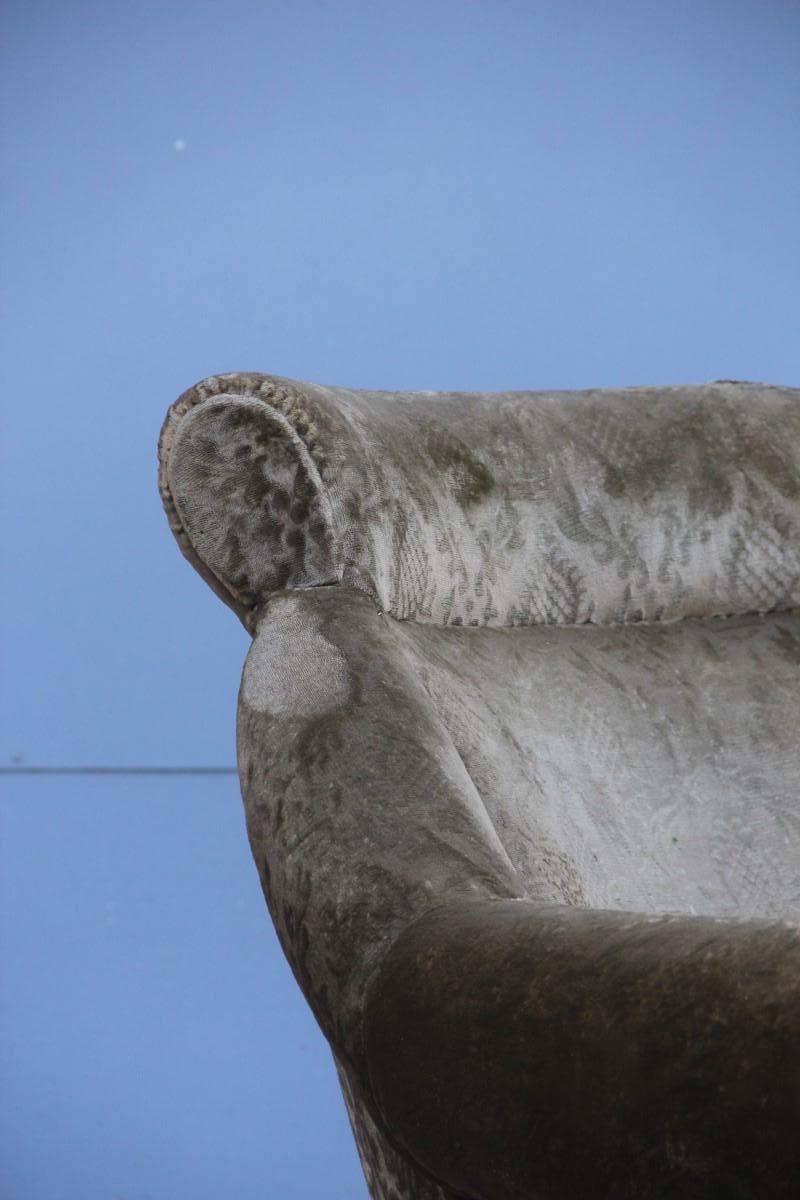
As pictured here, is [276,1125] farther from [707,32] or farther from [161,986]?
[707,32]

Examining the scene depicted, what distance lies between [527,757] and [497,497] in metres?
0.17

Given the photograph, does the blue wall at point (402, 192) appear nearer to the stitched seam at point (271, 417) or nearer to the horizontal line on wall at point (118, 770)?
the horizontal line on wall at point (118, 770)

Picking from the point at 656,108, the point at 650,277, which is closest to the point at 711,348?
the point at 650,277

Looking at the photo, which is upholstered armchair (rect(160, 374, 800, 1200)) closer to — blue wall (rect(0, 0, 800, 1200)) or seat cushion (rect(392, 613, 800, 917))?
seat cushion (rect(392, 613, 800, 917))

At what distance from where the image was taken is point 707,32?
264 centimetres

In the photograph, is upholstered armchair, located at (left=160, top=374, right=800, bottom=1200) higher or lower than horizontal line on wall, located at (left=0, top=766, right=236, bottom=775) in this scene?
higher

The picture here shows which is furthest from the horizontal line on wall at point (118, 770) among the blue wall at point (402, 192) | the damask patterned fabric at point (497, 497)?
the damask patterned fabric at point (497, 497)

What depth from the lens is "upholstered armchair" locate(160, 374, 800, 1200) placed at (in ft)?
1.25

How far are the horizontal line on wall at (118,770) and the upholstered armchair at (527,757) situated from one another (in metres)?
2.03

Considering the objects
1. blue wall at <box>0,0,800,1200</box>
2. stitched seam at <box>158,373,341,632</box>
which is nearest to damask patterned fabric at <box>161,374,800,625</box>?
stitched seam at <box>158,373,341,632</box>

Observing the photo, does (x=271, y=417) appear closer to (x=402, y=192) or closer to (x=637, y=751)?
(x=637, y=751)

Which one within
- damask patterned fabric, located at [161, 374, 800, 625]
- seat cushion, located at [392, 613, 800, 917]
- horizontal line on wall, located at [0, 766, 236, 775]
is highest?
damask patterned fabric, located at [161, 374, 800, 625]

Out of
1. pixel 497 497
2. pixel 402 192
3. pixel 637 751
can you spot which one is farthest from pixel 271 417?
pixel 402 192

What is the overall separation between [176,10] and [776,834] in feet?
7.44
